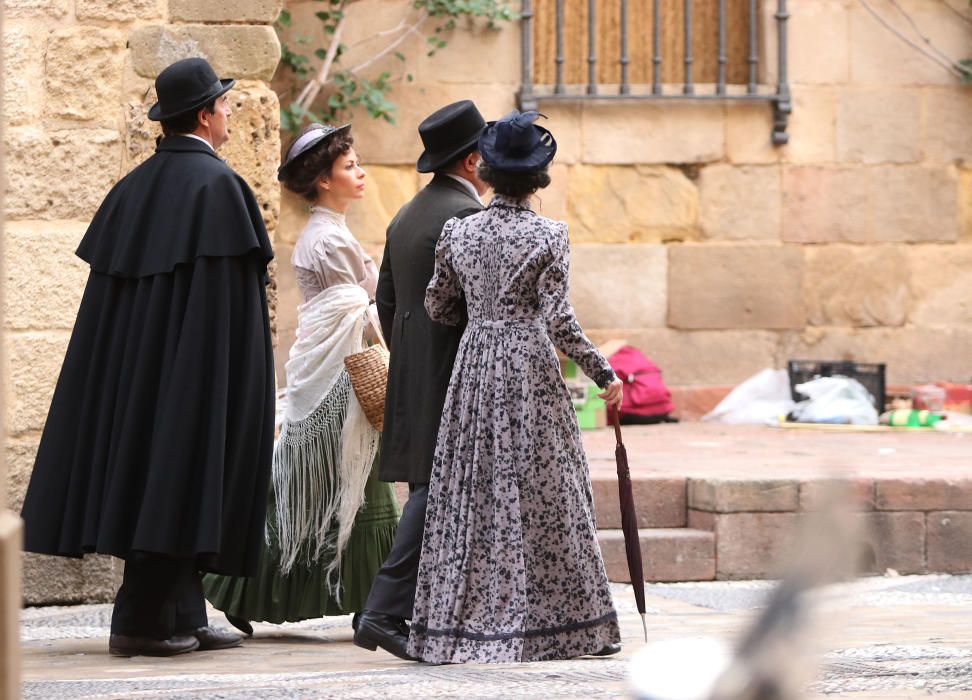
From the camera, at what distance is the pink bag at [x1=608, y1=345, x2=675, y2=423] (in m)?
9.61

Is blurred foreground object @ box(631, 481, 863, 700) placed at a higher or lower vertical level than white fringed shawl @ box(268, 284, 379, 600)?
lower

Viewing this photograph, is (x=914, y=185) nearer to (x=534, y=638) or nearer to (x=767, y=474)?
(x=767, y=474)

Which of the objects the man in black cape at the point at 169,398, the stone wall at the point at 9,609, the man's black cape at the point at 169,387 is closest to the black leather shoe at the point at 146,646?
the man in black cape at the point at 169,398

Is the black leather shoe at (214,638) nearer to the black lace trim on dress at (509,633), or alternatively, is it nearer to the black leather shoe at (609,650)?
the black lace trim on dress at (509,633)

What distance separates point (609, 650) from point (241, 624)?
1309 mm

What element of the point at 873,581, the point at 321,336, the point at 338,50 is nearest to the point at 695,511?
the point at 873,581

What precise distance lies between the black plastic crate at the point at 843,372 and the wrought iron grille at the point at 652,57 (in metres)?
1.45

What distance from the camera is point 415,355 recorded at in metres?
4.59

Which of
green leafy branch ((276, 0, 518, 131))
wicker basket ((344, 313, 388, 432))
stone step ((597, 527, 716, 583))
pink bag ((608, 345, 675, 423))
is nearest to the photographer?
wicker basket ((344, 313, 388, 432))

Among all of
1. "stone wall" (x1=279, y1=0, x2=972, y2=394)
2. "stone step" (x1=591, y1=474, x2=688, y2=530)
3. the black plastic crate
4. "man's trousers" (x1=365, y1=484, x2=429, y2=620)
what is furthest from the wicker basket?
the black plastic crate

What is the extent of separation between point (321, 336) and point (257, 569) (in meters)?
0.80

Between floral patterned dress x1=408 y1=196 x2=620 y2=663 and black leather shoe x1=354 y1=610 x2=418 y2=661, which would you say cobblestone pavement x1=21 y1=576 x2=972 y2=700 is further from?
floral patterned dress x1=408 y1=196 x2=620 y2=663

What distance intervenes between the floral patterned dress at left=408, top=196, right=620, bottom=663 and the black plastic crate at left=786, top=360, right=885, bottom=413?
5.64 metres

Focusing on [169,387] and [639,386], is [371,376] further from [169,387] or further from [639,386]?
[639,386]
